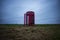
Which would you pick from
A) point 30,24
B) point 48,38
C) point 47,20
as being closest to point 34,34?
point 48,38

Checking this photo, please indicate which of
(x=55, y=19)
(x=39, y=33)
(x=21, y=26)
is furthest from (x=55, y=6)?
(x=21, y=26)

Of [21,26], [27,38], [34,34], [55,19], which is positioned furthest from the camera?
[21,26]

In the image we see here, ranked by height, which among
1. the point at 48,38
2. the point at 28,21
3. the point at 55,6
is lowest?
the point at 48,38

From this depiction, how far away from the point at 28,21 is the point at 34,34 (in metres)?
0.77

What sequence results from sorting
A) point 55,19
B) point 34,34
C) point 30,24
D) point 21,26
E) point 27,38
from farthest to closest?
point 30,24
point 21,26
point 55,19
point 34,34
point 27,38

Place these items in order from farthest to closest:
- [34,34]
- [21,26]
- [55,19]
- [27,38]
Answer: [21,26] < [55,19] < [34,34] < [27,38]

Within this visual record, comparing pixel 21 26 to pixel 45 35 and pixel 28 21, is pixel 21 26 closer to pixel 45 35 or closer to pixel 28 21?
pixel 28 21

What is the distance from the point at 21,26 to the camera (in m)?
2.70

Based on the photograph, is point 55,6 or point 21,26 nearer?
point 55,6

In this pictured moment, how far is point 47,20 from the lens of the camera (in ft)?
8.10

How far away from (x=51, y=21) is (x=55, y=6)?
12.0 inches

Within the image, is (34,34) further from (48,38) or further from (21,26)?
(21,26)

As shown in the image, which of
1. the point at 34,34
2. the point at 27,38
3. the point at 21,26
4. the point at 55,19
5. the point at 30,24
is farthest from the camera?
the point at 30,24

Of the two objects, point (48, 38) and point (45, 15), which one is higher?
point (45, 15)
